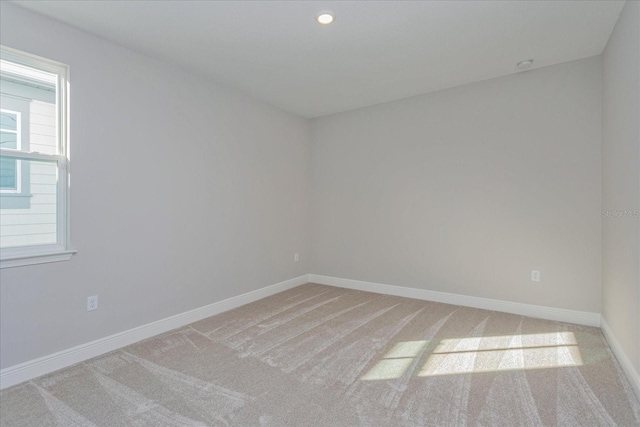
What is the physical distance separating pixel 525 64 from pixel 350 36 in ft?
5.99

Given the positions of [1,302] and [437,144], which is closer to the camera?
[1,302]

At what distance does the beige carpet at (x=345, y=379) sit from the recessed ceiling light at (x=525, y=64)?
2.53 meters

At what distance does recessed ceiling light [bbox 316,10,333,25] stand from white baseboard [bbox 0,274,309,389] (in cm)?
288

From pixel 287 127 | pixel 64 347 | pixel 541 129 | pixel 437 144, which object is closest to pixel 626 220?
pixel 541 129

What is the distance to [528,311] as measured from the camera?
11.0 feet

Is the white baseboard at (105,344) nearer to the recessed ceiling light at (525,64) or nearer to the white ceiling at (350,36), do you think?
the white ceiling at (350,36)

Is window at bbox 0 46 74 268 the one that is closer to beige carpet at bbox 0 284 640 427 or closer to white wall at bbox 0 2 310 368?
white wall at bbox 0 2 310 368

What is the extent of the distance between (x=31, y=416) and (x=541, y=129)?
4598mm

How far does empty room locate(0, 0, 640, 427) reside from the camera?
2.08 m

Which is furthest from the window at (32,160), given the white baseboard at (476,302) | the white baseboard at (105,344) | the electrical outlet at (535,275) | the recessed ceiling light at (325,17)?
the electrical outlet at (535,275)

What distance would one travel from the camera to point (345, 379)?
2.18m

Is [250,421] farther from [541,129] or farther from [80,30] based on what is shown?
[541,129]

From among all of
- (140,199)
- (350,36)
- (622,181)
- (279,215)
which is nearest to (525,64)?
(622,181)

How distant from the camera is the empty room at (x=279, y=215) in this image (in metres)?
2.08
